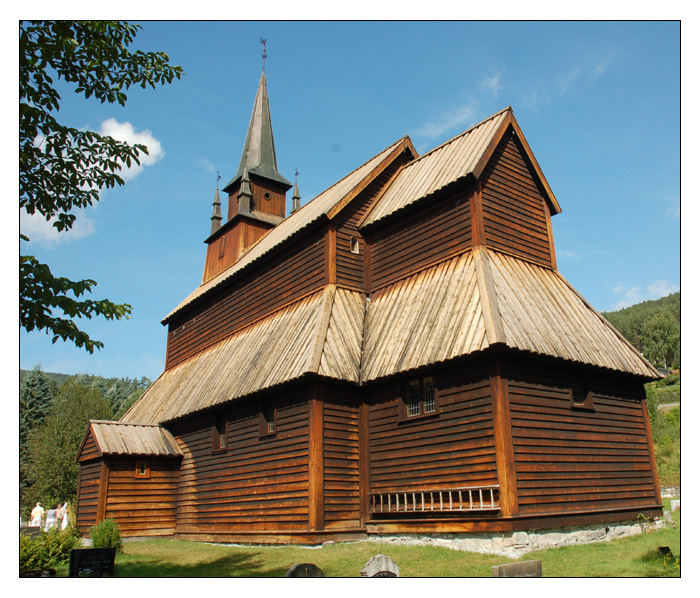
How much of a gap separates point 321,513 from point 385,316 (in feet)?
19.7

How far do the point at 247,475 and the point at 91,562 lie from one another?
21.1 ft

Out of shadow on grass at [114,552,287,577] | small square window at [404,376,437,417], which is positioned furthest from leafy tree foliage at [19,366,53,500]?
small square window at [404,376,437,417]

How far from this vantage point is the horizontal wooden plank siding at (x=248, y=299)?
20953 mm

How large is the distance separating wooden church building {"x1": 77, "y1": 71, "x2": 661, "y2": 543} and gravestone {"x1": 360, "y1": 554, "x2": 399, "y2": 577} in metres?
4.14

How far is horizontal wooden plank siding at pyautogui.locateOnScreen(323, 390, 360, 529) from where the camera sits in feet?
53.7

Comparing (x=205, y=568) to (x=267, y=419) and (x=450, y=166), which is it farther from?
(x=450, y=166)

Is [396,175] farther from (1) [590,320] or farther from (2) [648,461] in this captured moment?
(2) [648,461]

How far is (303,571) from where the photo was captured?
10.1 m

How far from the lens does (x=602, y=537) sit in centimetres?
1485

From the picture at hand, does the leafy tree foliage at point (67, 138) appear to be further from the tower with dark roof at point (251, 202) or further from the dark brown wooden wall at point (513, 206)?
the tower with dark roof at point (251, 202)

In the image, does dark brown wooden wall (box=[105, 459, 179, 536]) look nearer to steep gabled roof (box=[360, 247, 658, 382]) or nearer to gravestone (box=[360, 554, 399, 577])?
steep gabled roof (box=[360, 247, 658, 382])

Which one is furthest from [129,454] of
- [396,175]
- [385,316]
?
[396,175]

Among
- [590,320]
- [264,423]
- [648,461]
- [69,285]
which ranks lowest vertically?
[648,461]

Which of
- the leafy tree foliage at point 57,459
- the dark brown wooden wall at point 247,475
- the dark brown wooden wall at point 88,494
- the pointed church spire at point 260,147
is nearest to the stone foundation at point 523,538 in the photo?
the dark brown wooden wall at point 247,475
